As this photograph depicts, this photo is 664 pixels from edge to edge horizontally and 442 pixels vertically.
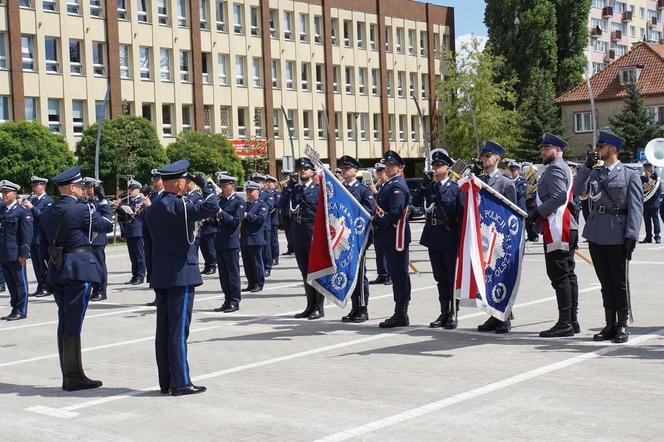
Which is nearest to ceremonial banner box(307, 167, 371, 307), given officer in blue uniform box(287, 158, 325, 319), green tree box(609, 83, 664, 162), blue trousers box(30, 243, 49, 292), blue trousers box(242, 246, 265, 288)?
officer in blue uniform box(287, 158, 325, 319)

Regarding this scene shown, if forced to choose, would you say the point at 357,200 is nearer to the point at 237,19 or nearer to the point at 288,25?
the point at 237,19

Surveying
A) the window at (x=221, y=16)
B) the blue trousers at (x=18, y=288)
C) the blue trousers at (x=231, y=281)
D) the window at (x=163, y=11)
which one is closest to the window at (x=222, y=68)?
the window at (x=221, y=16)

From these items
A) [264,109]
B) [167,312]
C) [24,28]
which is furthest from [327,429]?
[264,109]

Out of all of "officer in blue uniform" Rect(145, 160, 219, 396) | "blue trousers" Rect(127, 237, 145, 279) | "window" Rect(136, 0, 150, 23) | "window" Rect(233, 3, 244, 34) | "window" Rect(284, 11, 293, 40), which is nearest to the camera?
"officer in blue uniform" Rect(145, 160, 219, 396)

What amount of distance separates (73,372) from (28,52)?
4354 cm

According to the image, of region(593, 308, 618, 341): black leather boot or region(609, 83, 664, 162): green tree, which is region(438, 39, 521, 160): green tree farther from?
region(593, 308, 618, 341): black leather boot

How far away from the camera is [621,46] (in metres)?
108

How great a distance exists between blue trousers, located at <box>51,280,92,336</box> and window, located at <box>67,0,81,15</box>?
44566 mm

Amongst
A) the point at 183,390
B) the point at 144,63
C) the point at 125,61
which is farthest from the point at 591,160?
the point at 144,63

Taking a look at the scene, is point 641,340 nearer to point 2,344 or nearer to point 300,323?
point 300,323

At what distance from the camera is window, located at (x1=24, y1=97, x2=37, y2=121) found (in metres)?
49.3

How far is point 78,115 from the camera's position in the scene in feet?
170

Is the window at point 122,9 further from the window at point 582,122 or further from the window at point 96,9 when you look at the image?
the window at point 582,122

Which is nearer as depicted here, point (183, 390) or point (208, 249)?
point (183, 390)
